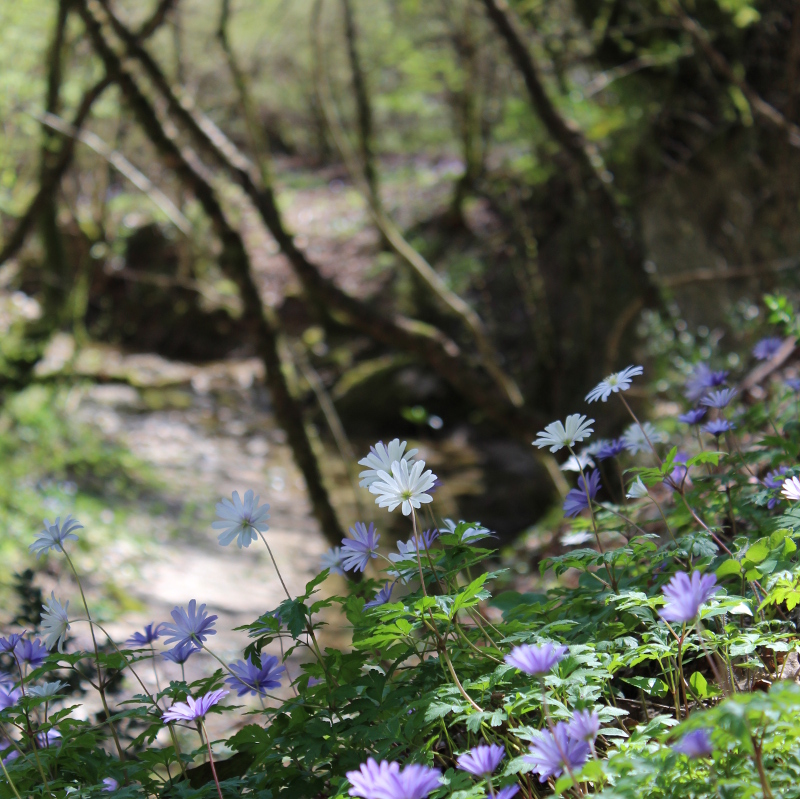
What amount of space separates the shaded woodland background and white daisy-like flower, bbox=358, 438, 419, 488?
171 centimetres

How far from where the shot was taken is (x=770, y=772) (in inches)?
32.9

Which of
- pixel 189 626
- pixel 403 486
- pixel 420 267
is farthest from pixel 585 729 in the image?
pixel 420 267

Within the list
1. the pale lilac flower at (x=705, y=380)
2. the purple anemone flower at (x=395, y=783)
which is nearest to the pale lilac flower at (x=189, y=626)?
the purple anemone flower at (x=395, y=783)

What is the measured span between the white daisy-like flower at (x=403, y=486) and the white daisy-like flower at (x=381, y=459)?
2 cm

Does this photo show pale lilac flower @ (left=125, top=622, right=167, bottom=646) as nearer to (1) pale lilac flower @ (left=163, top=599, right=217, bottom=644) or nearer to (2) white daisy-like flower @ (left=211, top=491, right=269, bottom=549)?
(1) pale lilac flower @ (left=163, top=599, right=217, bottom=644)

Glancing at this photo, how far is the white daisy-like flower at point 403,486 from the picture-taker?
1.04 m

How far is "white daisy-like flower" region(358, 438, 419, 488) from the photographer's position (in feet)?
3.51

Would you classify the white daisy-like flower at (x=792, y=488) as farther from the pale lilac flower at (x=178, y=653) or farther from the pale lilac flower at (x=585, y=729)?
the pale lilac flower at (x=178, y=653)

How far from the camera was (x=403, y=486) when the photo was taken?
1.05 m

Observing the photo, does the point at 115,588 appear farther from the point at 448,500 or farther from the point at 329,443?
the point at 329,443

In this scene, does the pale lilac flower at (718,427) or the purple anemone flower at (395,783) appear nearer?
the purple anemone flower at (395,783)

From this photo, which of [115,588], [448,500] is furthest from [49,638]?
[448,500]

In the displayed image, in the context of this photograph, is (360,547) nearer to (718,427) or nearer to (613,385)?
(613,385)

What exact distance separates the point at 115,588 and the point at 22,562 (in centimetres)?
62
